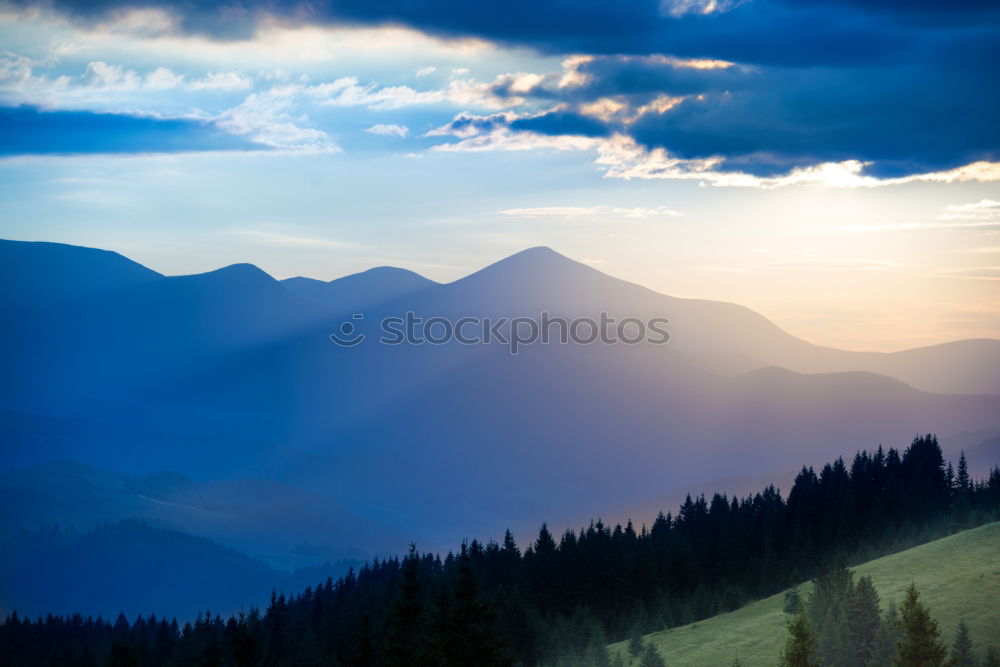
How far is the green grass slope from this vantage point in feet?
241

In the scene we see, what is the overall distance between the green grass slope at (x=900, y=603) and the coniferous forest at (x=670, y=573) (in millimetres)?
4719

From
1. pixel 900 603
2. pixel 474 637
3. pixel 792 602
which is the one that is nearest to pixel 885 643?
pixel 900 603

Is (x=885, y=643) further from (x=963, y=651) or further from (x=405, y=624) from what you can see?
(x=405, y=624)

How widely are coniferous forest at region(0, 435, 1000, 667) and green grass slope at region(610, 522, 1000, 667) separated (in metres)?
4.72

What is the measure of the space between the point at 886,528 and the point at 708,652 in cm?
6072

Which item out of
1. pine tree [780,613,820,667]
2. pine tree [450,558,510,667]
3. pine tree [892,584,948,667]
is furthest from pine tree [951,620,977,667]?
Result: pine tree [450,558,510,667]

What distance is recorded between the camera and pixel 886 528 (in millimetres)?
132250

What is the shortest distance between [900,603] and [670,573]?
54.1 m

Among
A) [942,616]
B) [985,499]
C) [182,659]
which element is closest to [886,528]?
[985,499]

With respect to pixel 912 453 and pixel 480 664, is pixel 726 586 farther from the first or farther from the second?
pixel 480 664

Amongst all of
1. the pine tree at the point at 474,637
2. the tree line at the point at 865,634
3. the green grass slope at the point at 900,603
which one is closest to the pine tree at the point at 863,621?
the tree line at the point at 865,634

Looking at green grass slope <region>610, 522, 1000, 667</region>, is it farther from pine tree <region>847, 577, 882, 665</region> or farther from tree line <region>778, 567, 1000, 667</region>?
pine tree <region>847, 577, 882, 665</region>

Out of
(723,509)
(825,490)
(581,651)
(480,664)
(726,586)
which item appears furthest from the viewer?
(723,509)

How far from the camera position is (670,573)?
427ft
